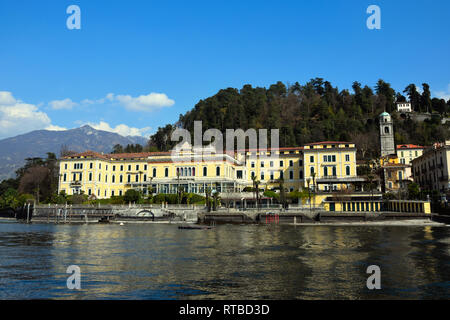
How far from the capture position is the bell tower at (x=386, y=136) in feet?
264

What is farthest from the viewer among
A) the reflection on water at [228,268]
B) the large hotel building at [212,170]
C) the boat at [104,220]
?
the large hotel building at [212,170]

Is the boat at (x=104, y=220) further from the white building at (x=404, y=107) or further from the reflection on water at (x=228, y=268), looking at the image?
the white building at (x=404, y=107)

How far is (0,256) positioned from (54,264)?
5.51 metres

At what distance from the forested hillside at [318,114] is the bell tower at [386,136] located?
2146 millimetres

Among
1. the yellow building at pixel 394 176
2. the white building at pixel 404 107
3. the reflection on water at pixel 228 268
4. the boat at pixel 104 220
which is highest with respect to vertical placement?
the white building at pixel 404 107

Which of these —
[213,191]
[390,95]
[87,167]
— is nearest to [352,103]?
[390,95]

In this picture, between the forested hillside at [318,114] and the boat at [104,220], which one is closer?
the boat at [104,220]

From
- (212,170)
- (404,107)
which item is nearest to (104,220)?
(212,170)

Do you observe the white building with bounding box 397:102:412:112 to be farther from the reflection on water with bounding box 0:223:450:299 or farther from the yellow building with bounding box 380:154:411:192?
the reflection on water with bounding box 0:223:450:299

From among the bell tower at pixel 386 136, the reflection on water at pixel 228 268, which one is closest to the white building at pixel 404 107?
the bell tower at pixel 386 136

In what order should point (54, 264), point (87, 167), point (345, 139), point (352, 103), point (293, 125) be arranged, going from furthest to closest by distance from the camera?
point (352, 103)
point (293, 125)
point (345, 139)
point (87, 167)
point (54, 264)
